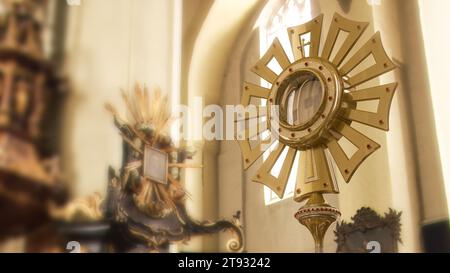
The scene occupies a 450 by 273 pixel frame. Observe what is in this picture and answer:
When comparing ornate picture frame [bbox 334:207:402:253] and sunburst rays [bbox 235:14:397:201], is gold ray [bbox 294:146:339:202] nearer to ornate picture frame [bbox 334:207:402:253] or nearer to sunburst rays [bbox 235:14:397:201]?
sunburst rays [bbox 235:14:397:201]

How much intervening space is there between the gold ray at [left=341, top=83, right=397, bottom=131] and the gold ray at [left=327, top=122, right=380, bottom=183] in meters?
0.06

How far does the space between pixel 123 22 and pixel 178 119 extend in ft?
2.92

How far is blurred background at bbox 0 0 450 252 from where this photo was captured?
15.1 feet

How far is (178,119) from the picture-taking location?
18.9 feet

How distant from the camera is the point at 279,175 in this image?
3.84 m

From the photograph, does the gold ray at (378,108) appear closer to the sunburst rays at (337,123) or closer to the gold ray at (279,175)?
the sunburst rays at (337,123)

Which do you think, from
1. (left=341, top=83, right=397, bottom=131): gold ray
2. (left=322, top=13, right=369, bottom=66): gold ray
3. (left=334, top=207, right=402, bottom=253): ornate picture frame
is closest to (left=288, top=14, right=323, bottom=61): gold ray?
(left=322, top=13, right=369, bottom=66): gold ray

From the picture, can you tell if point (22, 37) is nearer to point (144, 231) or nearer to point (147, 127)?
point (147, 127)

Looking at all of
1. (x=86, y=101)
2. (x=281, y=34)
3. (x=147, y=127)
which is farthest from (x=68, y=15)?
(x=281, y=34)

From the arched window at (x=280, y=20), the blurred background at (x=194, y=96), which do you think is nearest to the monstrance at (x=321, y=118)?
the blurred background at (x=194, y=96)

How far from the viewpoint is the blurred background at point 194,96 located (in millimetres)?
4605

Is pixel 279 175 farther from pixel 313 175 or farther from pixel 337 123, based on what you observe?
pixel 337 123

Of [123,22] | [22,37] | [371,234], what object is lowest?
[371,234]

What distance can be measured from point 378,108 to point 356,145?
21cm
